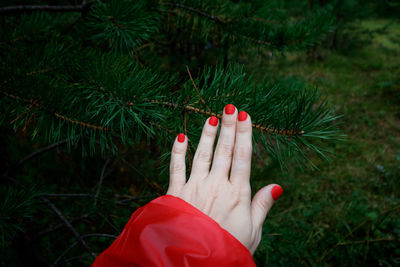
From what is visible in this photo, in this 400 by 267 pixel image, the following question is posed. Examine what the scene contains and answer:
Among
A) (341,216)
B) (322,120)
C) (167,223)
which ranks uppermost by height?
(322,120)

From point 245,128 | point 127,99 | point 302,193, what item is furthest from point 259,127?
point 302,193

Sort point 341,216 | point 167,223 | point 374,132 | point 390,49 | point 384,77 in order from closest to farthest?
point 167,223 → point 341,216 → point 374,132 → point 384,77 → point 390,49

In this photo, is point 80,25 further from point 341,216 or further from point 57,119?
point 341,216

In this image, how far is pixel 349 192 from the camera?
2.70 meters

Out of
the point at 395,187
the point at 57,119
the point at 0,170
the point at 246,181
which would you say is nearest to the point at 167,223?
the point at 246,181

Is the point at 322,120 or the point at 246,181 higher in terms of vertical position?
the point at 322,120

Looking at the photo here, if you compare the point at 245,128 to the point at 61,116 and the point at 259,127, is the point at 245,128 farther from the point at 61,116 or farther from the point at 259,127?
the point at 61,116

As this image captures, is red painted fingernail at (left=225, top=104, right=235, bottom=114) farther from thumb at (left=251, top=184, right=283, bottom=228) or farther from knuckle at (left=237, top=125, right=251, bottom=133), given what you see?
thumb at (left=251, top=184, right=283, bottom=228)

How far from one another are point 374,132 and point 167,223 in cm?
422

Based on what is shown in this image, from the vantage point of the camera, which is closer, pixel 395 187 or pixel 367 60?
pixel 395 187

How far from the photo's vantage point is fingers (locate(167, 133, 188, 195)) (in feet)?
2.14

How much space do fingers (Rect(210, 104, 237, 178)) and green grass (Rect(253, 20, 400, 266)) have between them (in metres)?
0.29

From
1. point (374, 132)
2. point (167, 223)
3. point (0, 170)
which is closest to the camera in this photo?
point (167, 223)

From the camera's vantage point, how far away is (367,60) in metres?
6.35
